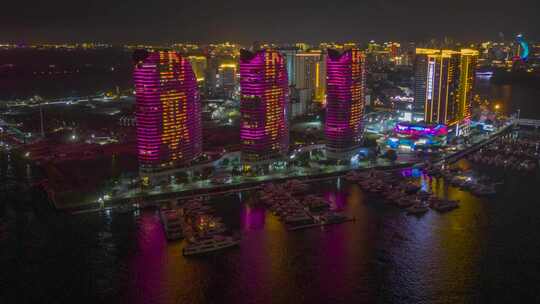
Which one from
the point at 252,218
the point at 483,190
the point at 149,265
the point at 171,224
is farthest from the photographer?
the point at 483,190

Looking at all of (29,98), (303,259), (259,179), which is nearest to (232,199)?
(259,179)

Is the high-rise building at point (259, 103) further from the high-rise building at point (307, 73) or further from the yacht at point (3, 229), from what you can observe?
the high-rise building at point (307, 73)

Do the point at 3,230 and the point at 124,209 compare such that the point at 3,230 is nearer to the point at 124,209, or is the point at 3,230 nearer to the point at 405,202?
the point at 124,209

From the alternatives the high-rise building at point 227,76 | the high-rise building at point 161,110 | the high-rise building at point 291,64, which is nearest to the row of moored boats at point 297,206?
the high-rise building at point 161,110

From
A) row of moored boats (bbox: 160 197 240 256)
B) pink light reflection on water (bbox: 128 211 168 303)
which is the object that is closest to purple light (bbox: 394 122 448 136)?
row of moored boats (bbox: 160 197 240 256)

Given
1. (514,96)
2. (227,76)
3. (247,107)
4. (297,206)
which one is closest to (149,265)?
(297,206)

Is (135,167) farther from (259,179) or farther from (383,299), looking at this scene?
(383,299)
